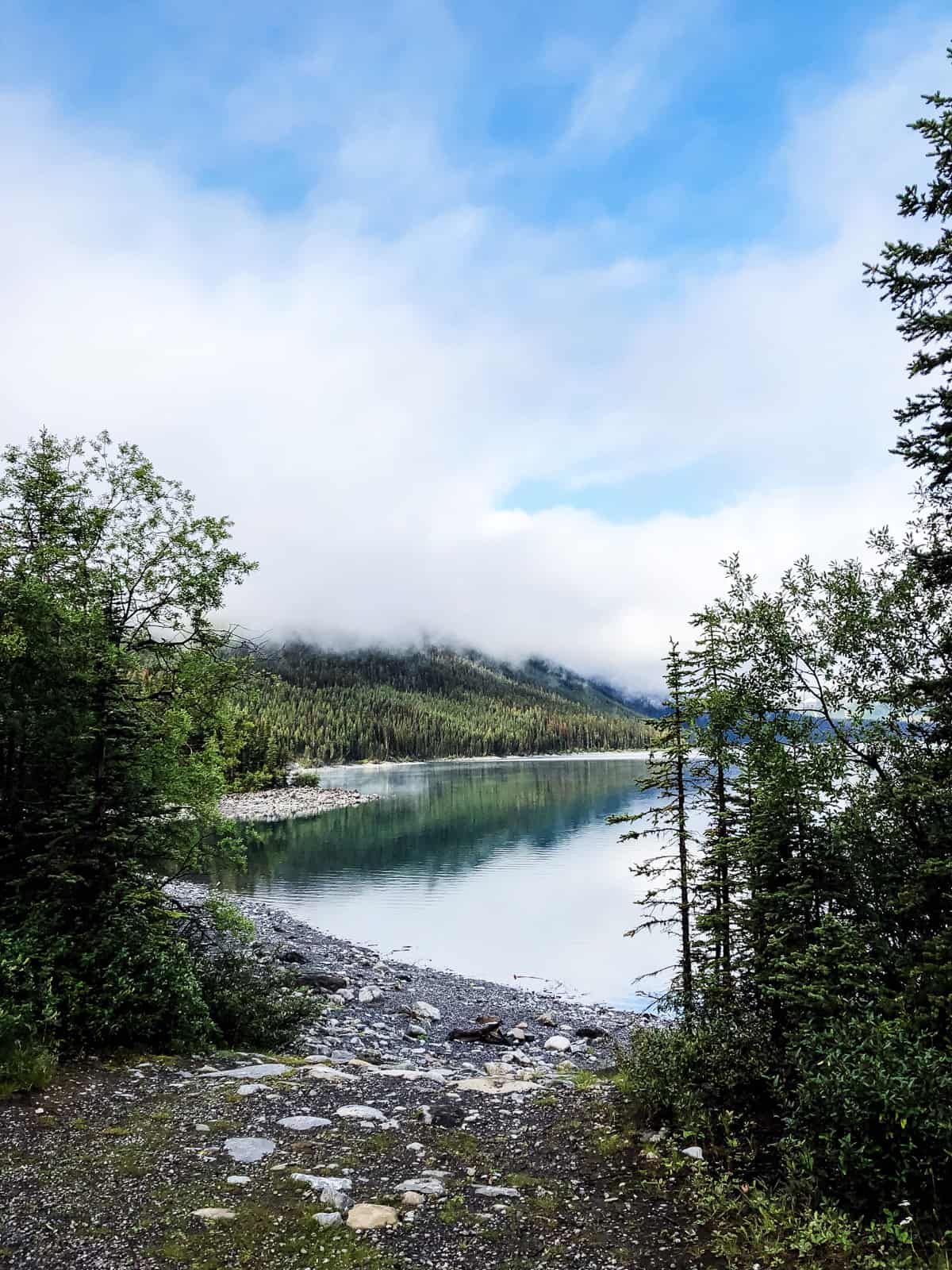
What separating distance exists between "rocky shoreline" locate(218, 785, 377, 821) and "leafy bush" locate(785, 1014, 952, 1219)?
76956 millimetres

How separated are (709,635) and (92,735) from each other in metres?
13.5

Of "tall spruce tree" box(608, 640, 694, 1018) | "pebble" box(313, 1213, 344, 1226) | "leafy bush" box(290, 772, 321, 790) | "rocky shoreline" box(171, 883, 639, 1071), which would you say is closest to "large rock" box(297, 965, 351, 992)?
"rocky shoreline" box(171, 883, 639, 1071)

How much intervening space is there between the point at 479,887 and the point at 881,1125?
45.0 m

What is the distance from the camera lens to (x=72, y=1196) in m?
6.35

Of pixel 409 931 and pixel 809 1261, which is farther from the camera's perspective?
pixel 409 931

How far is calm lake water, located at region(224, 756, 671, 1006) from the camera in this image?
108 feet

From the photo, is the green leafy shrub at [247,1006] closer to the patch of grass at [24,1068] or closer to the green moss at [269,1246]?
the patch of grass at [24,1068]

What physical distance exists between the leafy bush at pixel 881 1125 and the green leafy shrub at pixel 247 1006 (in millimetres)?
9621

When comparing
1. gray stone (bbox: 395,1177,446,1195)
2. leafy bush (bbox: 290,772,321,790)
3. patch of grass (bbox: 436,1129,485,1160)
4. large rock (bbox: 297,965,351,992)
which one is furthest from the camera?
leafy bush (bbox: 290,772,321,790)

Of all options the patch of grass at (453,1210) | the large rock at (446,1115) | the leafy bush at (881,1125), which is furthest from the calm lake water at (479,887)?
the patch of grass at (453,1210)

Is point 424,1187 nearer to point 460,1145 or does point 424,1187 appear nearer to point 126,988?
point 460,1145

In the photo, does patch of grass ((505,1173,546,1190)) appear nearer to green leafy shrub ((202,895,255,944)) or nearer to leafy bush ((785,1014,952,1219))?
leafy bush ((785,1014,952,1219))

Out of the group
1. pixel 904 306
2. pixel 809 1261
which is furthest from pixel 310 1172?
pixel 904 306

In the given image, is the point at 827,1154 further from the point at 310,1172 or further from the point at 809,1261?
the point at 310,1172
